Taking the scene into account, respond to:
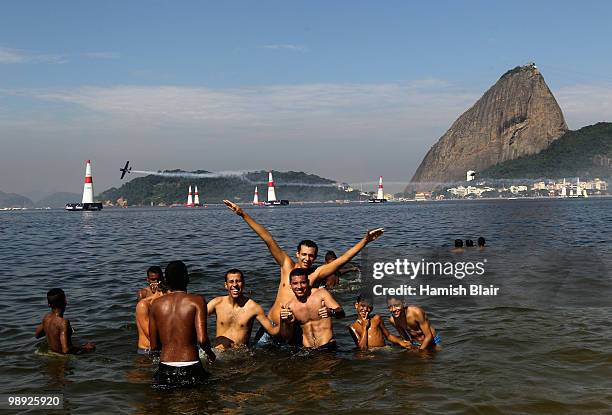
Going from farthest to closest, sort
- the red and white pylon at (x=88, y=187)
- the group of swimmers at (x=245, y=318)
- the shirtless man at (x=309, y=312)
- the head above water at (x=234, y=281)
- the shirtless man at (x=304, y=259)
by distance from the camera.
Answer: the red and white pylon at (x=88, y=187) → the shirtless man at (x=304, y=259) → the head above water at (x=234, y=281) → the shirtless man at (x=309, y=312) → the group of swimmers at (x=245, y=318)

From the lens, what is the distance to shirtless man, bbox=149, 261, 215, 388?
26.6 ft

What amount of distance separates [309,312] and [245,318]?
124cm

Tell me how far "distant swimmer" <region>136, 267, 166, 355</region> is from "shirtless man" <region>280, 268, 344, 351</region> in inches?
101

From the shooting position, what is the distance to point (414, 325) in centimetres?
1125

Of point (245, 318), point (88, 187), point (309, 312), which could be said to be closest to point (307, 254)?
point (309, 312)

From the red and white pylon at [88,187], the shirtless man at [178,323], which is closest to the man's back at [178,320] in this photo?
the shirtless man at [178,323]

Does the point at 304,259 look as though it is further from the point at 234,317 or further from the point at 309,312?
the point at 234,317

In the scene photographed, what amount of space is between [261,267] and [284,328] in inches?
598

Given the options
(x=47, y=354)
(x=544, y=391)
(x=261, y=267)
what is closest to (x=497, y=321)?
(x=544, y=391)

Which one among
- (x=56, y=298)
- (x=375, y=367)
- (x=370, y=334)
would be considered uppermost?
(x=56, y=298)

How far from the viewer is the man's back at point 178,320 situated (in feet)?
26.6

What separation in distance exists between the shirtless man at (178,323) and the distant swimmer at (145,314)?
2374 millimetres

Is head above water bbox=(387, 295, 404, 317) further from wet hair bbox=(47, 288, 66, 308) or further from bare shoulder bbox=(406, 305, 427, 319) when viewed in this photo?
wet hair bbox=(47, 288, 66, 308)

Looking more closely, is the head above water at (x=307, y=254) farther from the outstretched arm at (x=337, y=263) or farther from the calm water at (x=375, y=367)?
the calm water at (x=375, y=367)
